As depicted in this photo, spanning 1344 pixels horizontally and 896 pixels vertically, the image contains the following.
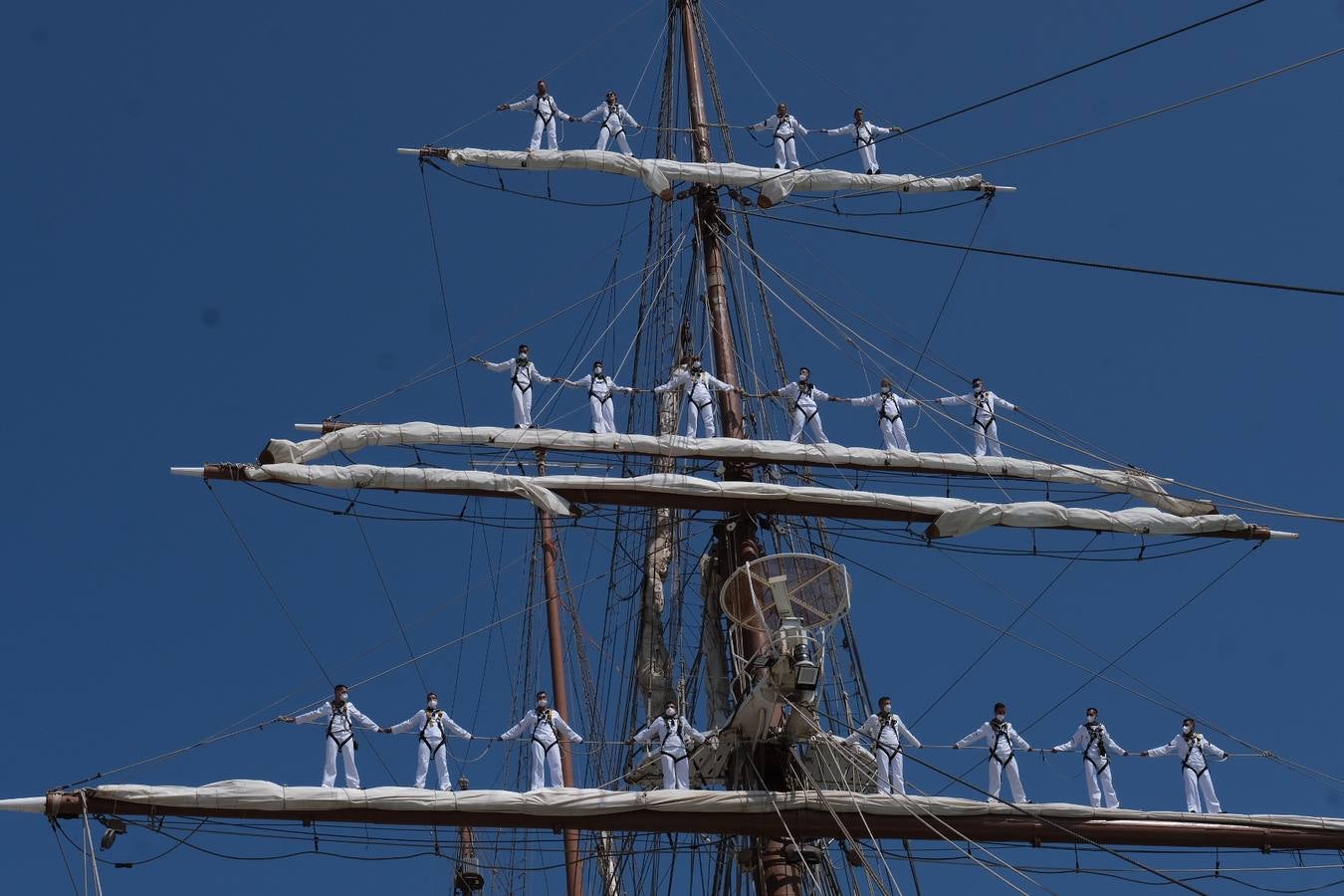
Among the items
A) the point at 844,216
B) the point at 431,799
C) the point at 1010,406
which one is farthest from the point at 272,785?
the point at 844,216

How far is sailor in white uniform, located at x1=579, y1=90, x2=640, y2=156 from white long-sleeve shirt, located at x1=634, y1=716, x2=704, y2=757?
30.3ft

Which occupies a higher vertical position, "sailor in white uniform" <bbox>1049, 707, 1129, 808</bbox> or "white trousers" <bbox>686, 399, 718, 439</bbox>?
"white trousers" <bbox>686, 399, 718, 439</bbox>

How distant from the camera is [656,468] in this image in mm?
24094

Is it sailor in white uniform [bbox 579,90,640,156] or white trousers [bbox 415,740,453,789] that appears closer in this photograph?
white trousers [bbox 415,740,453,789]

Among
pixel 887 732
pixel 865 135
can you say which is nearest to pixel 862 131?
pixel 865 135

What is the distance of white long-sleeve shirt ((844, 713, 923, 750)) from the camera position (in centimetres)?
2019

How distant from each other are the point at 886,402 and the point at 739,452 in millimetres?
2325

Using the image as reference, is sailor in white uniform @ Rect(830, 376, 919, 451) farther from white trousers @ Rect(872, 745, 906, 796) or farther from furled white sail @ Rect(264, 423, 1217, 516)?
white trousers @ Rect(872, 745, 906, 796)

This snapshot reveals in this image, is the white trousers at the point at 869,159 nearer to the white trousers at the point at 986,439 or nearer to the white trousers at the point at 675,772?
the white trousers at the point at 986,439

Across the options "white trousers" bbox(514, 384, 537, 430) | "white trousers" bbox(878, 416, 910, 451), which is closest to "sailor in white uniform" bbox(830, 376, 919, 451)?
"white trousers" bbox(878, 416, 910, 451)

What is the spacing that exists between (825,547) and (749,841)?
155 inches

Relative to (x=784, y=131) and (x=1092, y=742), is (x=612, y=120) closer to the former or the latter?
(x=784, y=131)

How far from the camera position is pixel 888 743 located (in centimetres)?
2017

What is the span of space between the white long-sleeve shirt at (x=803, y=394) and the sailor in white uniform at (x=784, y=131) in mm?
4670
